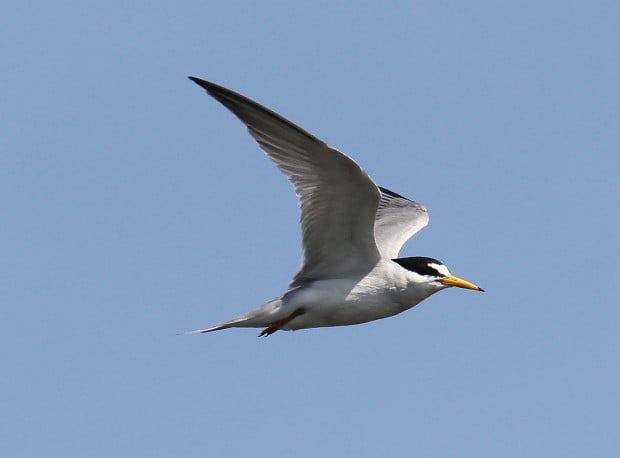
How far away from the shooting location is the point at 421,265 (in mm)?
11953

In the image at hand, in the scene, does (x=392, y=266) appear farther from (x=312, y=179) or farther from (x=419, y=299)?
(x=312, y=179)

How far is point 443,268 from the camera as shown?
39.5ft

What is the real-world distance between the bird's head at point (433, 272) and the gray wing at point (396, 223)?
1.11 meters

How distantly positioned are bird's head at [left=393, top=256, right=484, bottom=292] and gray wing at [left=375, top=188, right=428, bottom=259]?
3.64 ft

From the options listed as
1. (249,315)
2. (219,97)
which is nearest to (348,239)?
(249,315)

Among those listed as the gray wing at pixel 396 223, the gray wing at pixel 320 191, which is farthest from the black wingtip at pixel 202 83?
the gray wing at pixel 396 223

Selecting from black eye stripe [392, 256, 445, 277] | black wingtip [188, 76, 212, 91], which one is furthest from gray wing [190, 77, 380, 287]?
black eye stripe [392, 256, 445, 277]

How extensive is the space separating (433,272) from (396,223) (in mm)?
2027

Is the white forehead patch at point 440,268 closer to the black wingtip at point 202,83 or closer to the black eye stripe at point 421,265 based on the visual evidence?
the black eye stripe at point 421,265

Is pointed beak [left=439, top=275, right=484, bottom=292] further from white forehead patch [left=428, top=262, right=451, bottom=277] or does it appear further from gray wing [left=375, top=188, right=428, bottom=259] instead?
gray wing [left=375, top=188, right=428, bottom=259]

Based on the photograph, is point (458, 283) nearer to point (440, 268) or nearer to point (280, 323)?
point (440, 268)

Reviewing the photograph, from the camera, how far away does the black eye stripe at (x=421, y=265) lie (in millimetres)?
11936

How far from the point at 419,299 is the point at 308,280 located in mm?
1124

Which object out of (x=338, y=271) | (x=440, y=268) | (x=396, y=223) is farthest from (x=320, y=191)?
(x=396, y=223)
